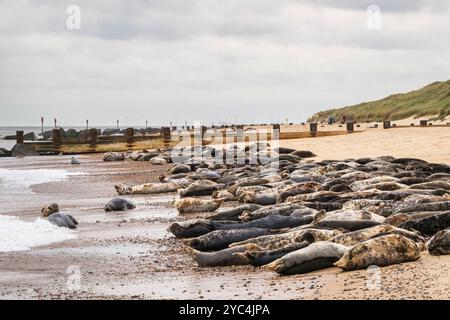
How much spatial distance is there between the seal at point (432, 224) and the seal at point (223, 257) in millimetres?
1912

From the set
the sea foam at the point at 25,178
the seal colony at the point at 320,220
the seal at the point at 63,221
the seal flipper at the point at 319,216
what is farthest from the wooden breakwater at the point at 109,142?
the seal flipper at the point at 319,216

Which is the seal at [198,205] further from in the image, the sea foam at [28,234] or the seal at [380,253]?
the seal at [380,253]

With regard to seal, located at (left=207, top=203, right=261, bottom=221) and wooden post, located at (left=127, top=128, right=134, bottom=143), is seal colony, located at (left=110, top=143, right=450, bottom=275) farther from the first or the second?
wooden post, located at (left=127, top=128, right=134, bottom=143)

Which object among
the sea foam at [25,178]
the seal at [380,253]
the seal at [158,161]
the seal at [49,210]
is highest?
the seal at [380,253]

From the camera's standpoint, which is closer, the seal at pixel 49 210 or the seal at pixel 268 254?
the seal at pixel 268 254

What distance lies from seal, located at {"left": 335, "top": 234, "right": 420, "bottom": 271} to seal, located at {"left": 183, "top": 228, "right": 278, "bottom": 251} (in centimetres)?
188

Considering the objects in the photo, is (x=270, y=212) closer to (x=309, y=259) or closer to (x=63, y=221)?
(x=309, y=259)

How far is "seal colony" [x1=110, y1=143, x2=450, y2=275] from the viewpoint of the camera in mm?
7160

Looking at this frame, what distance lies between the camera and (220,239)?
8.64m

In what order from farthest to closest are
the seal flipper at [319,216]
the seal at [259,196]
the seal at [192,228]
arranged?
the seal at [259,196]
the seal at [192,228]
the seal flipper at [319,216]

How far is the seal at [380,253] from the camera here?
692cm

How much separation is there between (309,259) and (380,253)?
0.69 m

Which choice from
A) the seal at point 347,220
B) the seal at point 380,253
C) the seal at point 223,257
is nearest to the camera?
the seal at point 380,253
